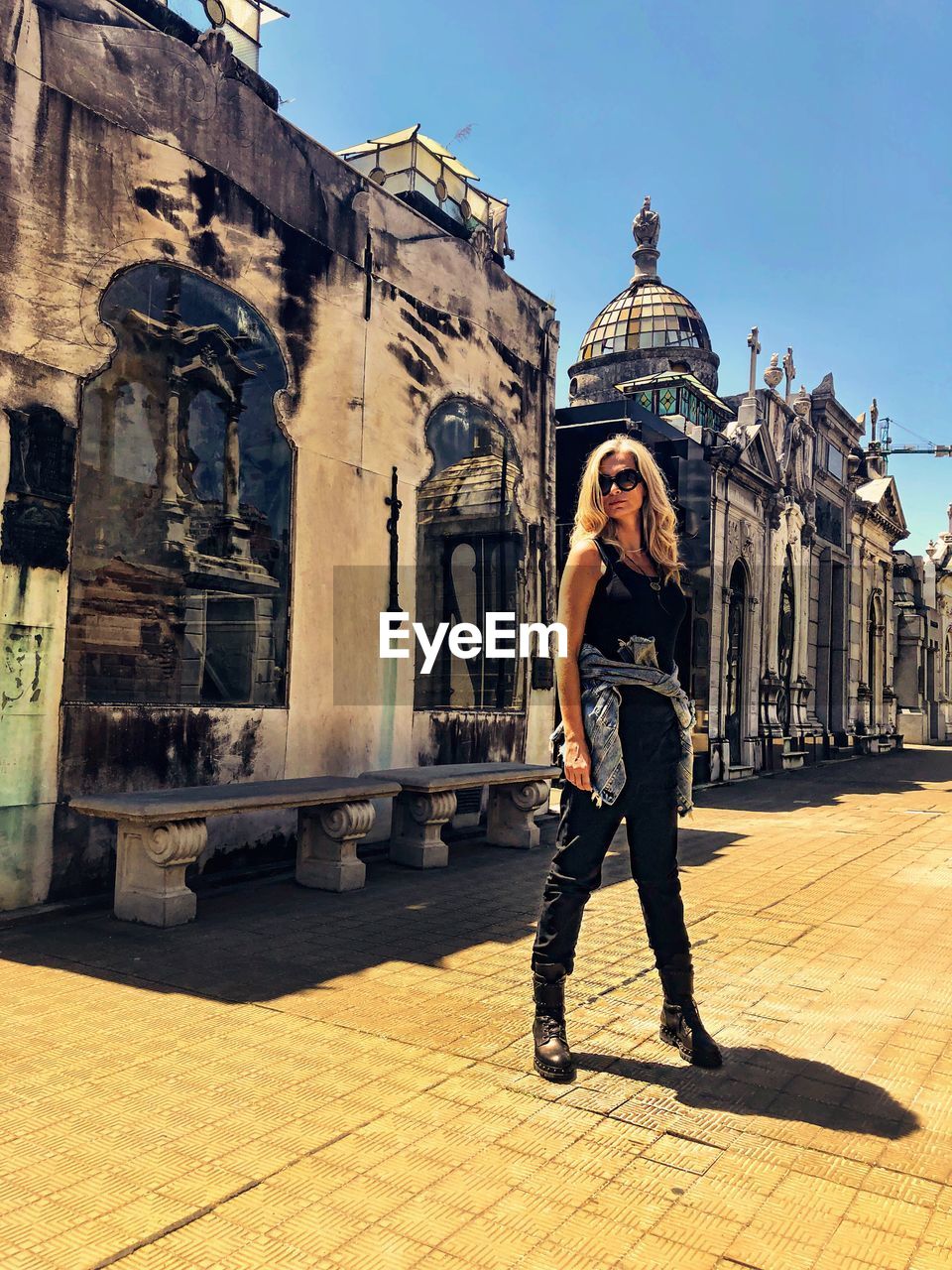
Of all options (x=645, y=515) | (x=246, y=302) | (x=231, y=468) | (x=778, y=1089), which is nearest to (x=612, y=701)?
(x=645, y=515)

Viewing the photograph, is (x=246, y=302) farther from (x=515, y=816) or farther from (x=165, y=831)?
(x=515, y=816)

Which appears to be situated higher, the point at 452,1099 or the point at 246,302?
the point at 246,302

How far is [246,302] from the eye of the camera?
7.57 meters

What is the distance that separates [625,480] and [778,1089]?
7.39 ft

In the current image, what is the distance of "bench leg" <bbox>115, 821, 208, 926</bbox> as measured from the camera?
5746mm

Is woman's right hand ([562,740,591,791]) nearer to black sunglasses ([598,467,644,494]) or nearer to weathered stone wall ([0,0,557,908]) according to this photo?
black sunglasses ([598,467,644,494])

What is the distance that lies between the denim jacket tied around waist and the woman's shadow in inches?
37.2

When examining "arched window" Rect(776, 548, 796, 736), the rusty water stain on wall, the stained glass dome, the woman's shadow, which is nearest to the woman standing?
the woman's shadow

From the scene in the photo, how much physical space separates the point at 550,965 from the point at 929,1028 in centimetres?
178

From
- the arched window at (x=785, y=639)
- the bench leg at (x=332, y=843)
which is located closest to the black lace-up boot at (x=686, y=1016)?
the bench leg at (x=332, y=843)

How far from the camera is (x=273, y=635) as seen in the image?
779 cm

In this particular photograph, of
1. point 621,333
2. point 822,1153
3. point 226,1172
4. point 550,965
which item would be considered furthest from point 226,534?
point 621,333

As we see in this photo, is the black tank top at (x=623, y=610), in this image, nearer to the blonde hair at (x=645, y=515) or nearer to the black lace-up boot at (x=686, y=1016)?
the blonde hair at (x=645, y=515)

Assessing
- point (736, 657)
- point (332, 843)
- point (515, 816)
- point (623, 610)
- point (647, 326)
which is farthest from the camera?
point (647, 326)
